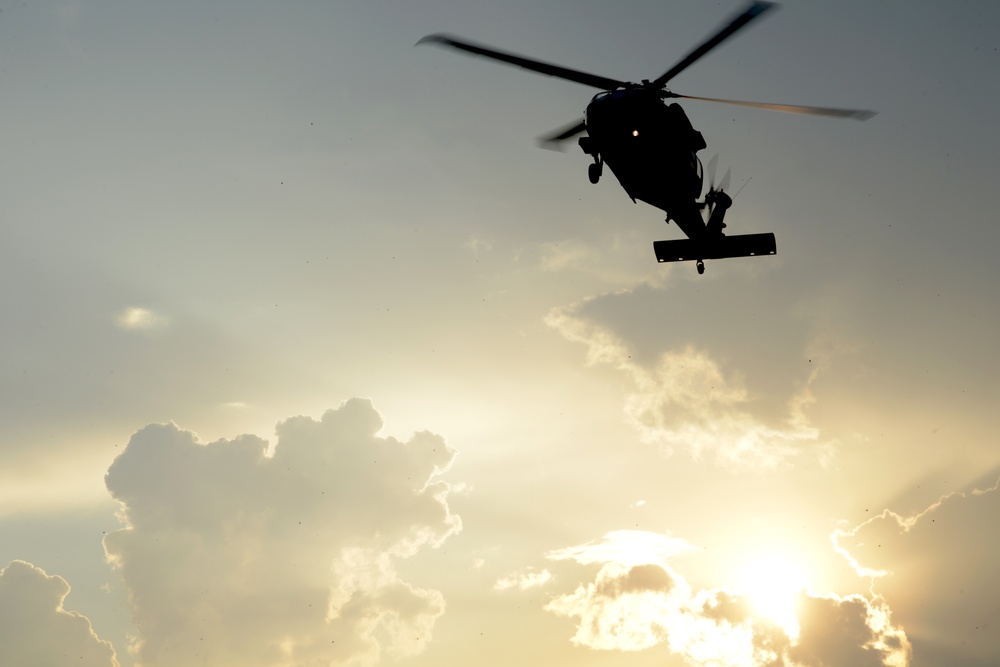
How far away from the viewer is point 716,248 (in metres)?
32.1

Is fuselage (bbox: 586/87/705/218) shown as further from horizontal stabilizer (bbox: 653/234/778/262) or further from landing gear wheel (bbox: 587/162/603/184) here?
horizontal stabilizer (bbox: 653/234/778/262)

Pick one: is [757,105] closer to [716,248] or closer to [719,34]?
[719,34]

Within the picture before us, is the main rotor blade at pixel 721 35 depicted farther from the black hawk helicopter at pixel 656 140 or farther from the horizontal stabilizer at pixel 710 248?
the horizontal stabilizer at pixel 710 248

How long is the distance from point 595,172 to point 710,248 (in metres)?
5.39

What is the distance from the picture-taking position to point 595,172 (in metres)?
30.1

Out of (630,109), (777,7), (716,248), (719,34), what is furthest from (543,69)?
(716,248)

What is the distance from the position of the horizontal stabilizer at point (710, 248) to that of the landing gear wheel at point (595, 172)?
3.81m

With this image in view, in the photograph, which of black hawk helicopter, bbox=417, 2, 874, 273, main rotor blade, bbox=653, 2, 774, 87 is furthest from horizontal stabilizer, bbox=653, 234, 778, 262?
main rotor blade, bbox=653, 2, 774, 87

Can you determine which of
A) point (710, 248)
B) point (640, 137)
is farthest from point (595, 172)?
point (710, 248)

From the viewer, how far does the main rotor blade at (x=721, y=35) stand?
1033 inches

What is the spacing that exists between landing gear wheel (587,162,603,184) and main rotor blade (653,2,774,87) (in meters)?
3.82

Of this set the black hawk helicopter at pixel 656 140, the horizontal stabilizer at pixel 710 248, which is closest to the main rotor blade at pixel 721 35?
the black hawk helicopter at pixel 656 140

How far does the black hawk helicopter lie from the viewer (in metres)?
27.9

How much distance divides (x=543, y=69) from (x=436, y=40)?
3.71 metres
